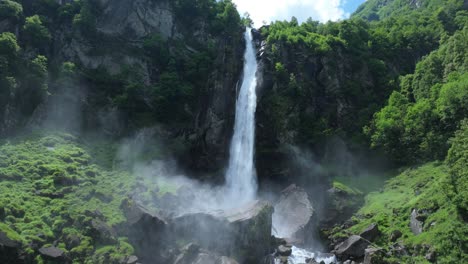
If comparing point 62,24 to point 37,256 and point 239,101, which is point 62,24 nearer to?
point 239,101

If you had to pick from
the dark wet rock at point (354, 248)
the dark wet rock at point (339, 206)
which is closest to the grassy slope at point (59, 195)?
the dark wet rock at point (354, 248)

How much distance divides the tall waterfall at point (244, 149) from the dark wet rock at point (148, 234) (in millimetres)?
15829

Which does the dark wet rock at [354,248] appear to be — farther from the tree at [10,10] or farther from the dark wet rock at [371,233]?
the tree at [10,10]

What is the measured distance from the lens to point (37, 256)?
1254 inches


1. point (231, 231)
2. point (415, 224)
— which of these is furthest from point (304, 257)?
point (415, 224)

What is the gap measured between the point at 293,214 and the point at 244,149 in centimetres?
1444

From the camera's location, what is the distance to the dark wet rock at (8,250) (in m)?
30.6

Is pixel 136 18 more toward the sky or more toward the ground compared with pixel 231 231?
more toward the sky

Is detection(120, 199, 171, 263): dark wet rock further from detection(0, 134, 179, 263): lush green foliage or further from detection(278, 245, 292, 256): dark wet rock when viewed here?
detection(278, 245, 292, 256): dark wet rock

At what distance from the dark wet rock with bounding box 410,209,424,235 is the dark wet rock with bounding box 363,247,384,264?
3918mm

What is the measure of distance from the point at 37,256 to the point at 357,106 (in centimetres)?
4889

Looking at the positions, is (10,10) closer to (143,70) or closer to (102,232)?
(143,70)

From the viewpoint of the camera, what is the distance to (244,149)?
56.9m

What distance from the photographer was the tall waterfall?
5325cm
